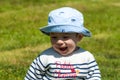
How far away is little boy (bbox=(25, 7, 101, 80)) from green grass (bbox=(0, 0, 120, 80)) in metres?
3.60

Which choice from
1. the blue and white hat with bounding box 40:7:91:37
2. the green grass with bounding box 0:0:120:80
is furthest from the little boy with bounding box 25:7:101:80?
the green grass with bounding box 0:0:120:80

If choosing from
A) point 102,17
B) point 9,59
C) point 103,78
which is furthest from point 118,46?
point 102,17

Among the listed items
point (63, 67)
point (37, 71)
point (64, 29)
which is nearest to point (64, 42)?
point (64, 29)

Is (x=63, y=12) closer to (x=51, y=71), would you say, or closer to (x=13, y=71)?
(x=51, y=71)

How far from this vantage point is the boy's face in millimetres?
5906

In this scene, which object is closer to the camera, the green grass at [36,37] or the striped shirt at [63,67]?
the striped shirt at [63,67]

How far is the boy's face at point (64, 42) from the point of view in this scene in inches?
233

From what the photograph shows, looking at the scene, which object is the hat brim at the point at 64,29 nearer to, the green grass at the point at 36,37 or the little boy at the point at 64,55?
the little boy at the point at 64,55

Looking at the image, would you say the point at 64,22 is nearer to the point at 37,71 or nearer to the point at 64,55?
the point at 64,55

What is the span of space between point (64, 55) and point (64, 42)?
18cm

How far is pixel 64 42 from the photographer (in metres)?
5.91

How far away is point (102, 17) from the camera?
23812 mm

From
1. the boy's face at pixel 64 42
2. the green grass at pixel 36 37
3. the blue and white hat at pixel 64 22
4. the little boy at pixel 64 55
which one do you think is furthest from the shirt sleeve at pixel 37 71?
the green grass at pixel 36 37

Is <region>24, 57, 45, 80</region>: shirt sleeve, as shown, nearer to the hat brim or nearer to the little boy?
the little boy
